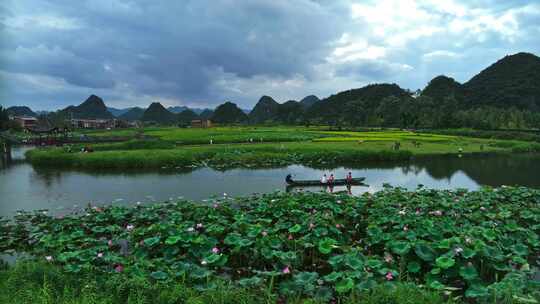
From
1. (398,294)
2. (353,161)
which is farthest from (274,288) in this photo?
(353,161)

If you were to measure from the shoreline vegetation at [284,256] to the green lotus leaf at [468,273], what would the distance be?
0.7 inches

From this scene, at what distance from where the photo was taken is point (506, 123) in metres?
68.4

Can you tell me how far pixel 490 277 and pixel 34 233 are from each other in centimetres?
1145

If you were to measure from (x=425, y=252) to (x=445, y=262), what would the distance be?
24.3 inches

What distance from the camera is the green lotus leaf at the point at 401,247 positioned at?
664 centimetres

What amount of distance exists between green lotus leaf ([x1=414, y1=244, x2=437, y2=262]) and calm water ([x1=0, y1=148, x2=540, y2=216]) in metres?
10.6

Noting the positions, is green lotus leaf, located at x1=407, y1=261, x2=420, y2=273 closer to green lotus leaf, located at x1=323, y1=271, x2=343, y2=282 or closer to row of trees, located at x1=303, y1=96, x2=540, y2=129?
green lotus leaf, located at x1=323, y1=271, x2=343, y2=282

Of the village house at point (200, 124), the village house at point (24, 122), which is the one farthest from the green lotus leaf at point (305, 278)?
the village house at point (200, 124)

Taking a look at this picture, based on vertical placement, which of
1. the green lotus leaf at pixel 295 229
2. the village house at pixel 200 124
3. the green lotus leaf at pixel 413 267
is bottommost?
the green lotus leaf at pixel 413 267

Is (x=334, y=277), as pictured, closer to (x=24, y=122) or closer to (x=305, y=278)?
(x=305, y=278)

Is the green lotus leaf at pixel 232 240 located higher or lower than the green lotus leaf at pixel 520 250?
higher

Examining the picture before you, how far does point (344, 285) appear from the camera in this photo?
5.53m

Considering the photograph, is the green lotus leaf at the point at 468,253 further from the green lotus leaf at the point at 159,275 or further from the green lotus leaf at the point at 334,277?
the green lotus leaf at the point at 159,275

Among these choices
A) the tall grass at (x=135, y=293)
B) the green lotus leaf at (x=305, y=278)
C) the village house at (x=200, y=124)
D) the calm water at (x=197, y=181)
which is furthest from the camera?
the village house at (x=200, y=124)
